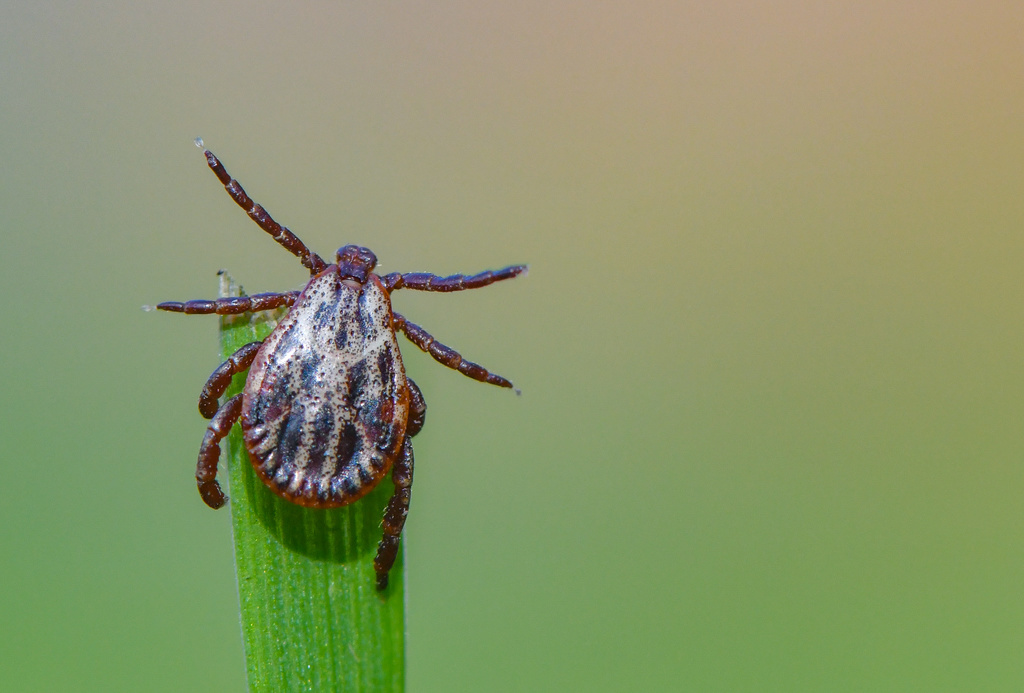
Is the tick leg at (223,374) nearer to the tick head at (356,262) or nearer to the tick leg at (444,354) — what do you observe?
the tick head at (356,262)

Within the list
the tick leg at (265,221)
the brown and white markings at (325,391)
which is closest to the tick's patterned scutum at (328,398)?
the brown and white markings at (325,391)

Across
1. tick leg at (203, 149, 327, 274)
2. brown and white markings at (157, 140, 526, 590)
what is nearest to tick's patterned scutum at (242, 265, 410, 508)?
brown and white markings at (157, 140, 526, 590)

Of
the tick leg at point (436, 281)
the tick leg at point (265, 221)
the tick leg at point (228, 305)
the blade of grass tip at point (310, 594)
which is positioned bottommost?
the blade of grass tip at point (310, 594)

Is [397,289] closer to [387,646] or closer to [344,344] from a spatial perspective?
[344,344]

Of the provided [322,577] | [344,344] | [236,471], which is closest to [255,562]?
[322,577]

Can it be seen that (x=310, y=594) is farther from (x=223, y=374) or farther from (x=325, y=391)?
(x=223, y=374)

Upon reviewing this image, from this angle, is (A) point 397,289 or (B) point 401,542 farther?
(A) point 397,289
